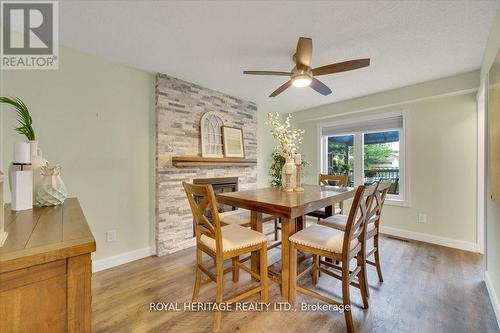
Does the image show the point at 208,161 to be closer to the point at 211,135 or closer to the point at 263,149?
the point at 211,135

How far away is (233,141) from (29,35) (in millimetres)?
2524

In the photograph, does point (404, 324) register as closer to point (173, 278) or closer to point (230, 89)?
point (173, 278)

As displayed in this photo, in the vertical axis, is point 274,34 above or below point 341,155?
above

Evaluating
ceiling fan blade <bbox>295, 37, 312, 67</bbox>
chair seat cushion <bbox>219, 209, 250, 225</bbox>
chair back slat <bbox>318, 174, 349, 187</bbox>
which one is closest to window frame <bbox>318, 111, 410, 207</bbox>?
chair back slat <bbox>318, 174, 349, 187</bbox>

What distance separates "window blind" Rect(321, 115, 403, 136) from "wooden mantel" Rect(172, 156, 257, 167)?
171 centimetres

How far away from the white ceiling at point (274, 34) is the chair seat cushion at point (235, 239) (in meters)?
1.73

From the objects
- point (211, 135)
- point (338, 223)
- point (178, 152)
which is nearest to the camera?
point (338, 223)

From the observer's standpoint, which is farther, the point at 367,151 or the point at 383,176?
the point at 367,151

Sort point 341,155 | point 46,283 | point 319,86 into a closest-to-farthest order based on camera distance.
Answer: point 46,283 → point 319,86 → point 341,155

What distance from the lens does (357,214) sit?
4.94 feet

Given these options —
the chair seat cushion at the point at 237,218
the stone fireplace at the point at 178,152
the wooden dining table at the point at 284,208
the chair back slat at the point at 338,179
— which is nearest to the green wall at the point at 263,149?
the stone fireplace at the point at 178,152

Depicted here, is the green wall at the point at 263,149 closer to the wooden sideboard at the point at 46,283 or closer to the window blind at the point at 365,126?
the window blind at the point at 365,126

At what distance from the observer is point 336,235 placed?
173 centimetres

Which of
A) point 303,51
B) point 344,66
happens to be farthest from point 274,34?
point 344,66
